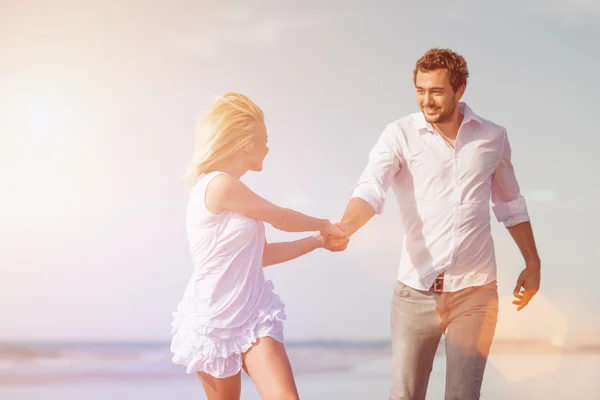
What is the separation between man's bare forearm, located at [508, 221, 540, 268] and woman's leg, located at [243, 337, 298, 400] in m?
1.37

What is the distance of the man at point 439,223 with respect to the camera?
120 inches

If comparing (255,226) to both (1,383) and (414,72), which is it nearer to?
(414,72)

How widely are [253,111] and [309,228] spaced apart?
0.59 m

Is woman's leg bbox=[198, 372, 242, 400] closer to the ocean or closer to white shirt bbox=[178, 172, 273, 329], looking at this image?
white shirt bbox=[178, 172, 273, 329]

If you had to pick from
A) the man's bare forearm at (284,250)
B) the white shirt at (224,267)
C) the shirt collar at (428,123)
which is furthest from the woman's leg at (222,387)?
the shirt collar at (428,123)

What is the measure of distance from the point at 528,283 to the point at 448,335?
1.90ft

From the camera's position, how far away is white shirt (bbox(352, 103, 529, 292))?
3.07 meters

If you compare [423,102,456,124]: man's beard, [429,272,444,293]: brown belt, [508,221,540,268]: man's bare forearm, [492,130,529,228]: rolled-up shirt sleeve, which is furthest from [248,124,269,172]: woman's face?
[508,221,540,268]: man's bare forearm

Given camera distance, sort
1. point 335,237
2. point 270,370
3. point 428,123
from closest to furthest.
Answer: point 270,370 < point 428,123 < point 335,237

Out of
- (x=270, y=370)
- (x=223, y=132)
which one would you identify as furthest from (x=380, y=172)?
(x=270, y=370)

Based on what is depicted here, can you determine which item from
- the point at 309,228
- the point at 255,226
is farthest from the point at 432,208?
the point at 255,226

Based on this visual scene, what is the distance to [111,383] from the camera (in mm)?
9750

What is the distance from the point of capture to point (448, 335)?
307 centimetres

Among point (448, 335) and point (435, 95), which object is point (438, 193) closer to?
point (435, 95)
